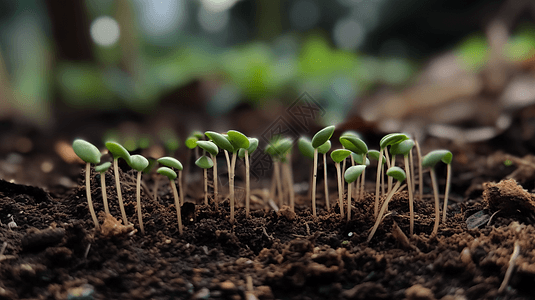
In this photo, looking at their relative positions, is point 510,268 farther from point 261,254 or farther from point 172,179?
point 172,179

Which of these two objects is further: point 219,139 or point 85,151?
point 219,139

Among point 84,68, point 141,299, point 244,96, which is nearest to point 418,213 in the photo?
point 141,299

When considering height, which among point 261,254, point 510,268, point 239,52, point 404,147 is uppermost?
point 239,52

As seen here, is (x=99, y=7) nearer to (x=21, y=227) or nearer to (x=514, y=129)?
(x=21, y=227)

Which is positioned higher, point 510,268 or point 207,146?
point 207,146

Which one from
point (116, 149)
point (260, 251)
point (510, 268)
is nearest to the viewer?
point (510, 268)

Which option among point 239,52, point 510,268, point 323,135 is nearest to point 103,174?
point 323,135

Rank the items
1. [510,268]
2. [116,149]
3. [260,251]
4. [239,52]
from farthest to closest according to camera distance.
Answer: [239,52]
[260,251]
[116,149]
[510,268]

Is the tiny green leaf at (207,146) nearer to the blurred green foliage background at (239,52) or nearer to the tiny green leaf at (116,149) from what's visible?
the tiny green leaf at (116,149)
